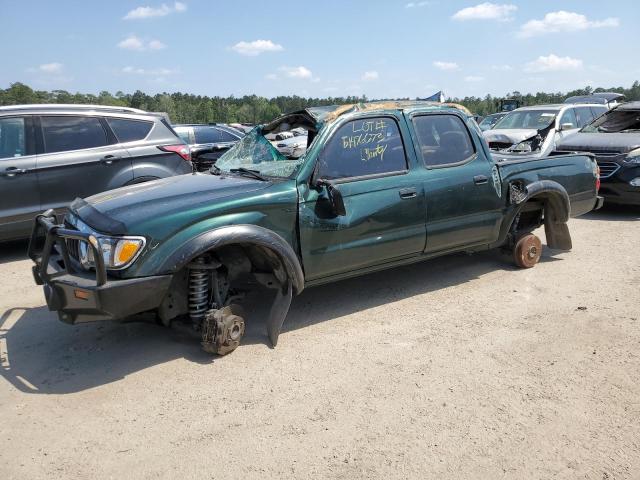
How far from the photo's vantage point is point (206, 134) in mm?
12422

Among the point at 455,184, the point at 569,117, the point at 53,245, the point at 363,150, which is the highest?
the point at 569,117

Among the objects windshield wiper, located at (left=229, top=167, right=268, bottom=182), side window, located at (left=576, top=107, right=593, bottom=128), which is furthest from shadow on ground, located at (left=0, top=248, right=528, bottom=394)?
side window, located at (left=576, top=107, right=593, bottom=128)

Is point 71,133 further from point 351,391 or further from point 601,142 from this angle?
point 601,142

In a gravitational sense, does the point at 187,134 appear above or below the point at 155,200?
above

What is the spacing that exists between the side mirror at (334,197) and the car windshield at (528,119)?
9.13 metres

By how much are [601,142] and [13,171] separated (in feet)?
28.7

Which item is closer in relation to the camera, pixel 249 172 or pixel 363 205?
pixel 363 205

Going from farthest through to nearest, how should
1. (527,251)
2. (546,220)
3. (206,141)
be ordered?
(206,141)
(546,220)
(527,251)

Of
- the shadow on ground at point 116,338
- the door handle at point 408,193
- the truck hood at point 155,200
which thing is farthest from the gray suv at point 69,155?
the door handle at point 408,193

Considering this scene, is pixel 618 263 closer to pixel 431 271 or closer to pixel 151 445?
pixel 431 271

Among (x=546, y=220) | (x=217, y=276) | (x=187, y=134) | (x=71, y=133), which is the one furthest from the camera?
(x=187, y=134)

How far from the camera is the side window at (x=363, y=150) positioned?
419 cm

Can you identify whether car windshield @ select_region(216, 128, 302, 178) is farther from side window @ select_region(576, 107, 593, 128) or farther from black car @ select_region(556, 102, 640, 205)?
side window @ select_region(576, 107, 593, 128)

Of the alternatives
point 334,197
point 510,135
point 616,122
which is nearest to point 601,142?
point 616,122
